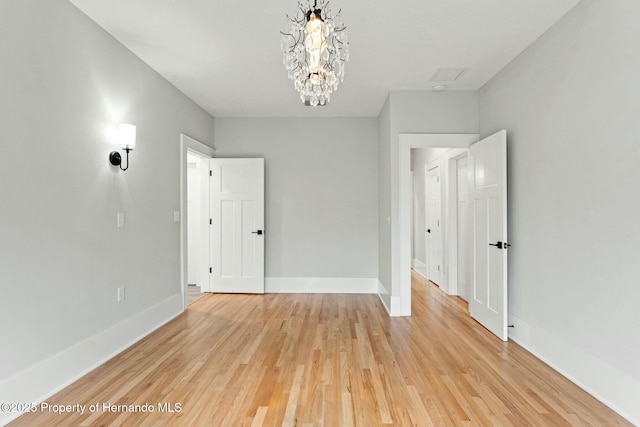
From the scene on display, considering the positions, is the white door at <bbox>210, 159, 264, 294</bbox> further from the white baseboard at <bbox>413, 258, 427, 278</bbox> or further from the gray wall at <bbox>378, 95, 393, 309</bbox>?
the white baseboard at <bbox>413, 258, 427, 278</bbox>

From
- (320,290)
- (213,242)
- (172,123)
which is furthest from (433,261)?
(172,123)

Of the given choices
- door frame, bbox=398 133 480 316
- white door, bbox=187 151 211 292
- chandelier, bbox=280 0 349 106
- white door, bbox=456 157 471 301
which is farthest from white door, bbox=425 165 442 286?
chandelier, bbox=280 0 349 106

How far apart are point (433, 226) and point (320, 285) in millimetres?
2388

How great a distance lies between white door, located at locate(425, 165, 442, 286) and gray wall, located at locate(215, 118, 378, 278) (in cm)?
126

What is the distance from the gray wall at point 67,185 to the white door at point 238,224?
1560 mm

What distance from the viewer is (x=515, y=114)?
3342 millimetres

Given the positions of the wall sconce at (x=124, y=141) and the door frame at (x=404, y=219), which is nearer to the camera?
the wall sconce at (x=124, y=141)

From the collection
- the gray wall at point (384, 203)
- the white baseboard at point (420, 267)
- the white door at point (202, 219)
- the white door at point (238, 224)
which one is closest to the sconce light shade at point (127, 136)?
the white door at point (202, 219)

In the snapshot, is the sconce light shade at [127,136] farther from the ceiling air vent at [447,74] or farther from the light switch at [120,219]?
the ceiling air vent at [447,74]

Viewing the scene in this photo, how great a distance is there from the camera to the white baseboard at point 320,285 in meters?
5.31

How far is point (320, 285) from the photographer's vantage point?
17.6 ft

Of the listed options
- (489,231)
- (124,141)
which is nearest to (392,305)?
(489,231)

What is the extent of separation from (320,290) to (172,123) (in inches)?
122

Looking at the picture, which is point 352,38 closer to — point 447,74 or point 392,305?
point 447,74
